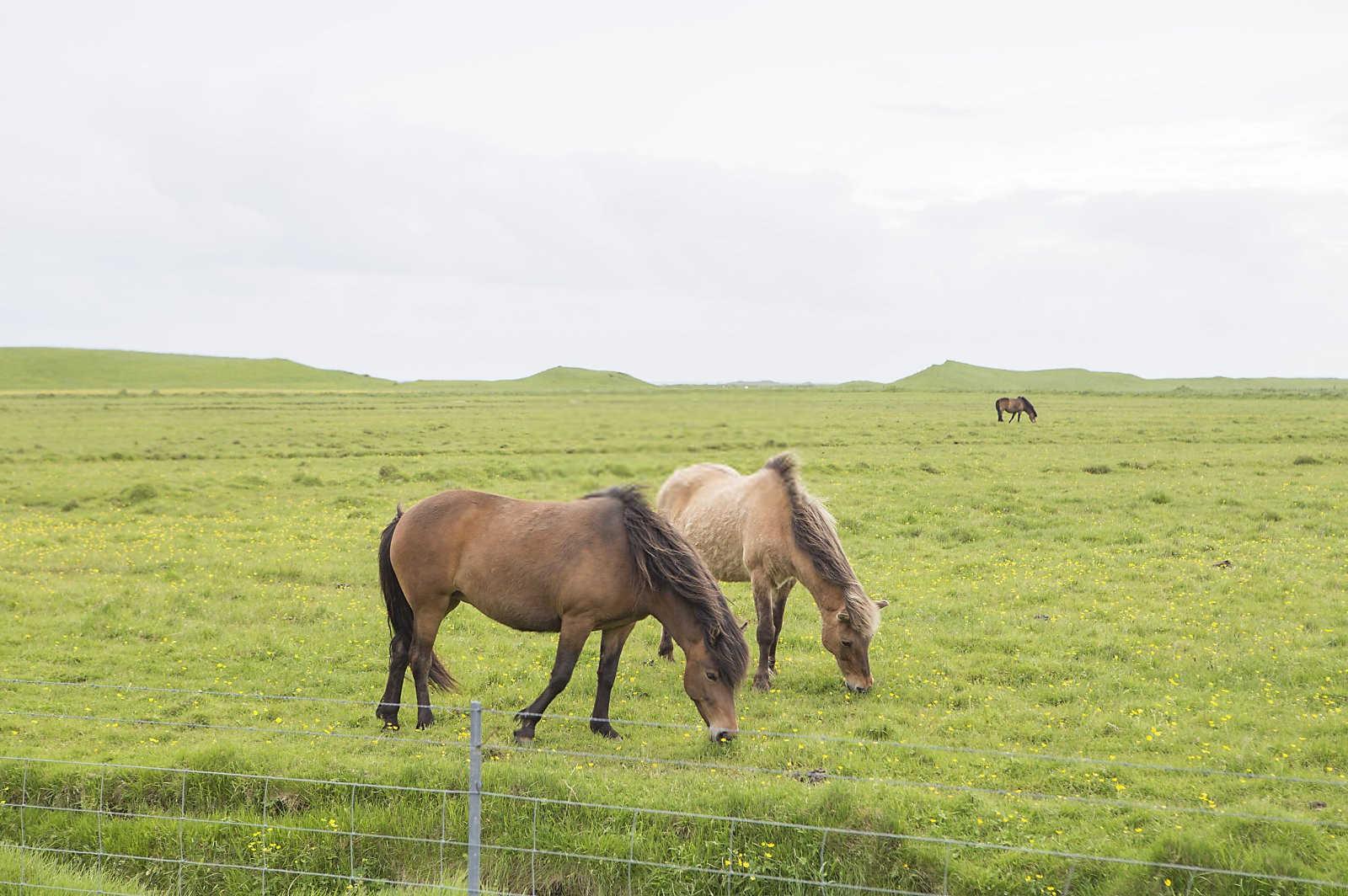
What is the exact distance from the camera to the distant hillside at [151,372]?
128750 millimetres

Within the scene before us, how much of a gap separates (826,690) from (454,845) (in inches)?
170

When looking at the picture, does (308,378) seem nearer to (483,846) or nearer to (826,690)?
(826,690)

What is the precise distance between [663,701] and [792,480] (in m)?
2.82

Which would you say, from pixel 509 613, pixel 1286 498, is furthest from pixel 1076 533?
pixel 509 613

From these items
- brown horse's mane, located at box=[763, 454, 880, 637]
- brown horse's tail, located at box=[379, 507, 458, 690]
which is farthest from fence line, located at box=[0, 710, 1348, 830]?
brown horse's mane, located at box=[763, 454, 880, 637]

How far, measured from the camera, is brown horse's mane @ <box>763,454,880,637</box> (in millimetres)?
9805

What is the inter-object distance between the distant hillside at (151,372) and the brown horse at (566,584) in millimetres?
122261

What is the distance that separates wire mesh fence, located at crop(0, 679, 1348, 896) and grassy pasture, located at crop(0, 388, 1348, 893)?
3 centimetres

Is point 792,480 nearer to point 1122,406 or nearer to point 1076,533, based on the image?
point 1076,533

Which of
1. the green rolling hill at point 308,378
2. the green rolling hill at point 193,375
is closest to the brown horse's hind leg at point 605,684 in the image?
the green rolling hill at point 193,375

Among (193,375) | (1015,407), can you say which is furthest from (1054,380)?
(193,375)

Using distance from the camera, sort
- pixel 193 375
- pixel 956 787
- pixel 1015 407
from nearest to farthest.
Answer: pixel 956 787 → pixel 1015 407 → pixel 193 375

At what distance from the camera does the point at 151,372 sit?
143000mm

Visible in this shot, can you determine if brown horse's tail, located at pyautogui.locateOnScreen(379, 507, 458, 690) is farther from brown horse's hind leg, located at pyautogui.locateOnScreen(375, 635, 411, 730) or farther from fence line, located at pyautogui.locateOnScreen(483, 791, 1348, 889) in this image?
fence line, located at pyautogui.locateOnScreen(483, 791, 1348, 889)
